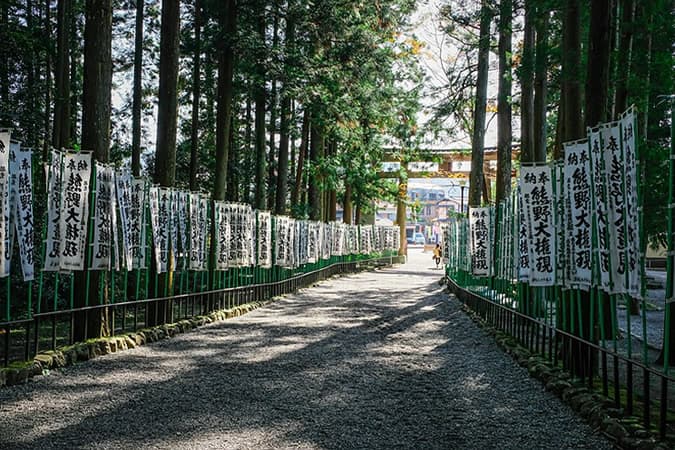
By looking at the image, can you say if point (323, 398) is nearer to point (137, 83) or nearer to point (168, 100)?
point (168, 100)

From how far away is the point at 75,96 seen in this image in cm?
2078

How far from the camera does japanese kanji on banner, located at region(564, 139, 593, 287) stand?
6676 millimetres

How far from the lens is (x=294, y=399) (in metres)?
6.49

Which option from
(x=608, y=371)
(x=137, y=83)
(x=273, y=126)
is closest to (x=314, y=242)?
(x=273, y=126)

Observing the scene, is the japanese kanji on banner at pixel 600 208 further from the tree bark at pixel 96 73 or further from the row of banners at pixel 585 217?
the tree bark at pixel 96 73

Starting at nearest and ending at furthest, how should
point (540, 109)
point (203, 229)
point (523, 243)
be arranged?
1. point (523, 243)
2. point (203, 229)
3. point (540, 109)

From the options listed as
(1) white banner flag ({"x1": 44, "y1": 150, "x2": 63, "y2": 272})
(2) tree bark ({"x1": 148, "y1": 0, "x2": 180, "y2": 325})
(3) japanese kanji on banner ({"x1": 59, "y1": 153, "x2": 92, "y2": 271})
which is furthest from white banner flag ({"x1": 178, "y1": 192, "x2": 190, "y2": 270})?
(1) white banner flag ({"x1": 44, "y1": 150, "x2": 63, "y2": 272})

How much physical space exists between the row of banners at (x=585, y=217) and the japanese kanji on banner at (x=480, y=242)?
3.33 metres

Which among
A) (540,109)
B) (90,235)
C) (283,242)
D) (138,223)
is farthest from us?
(283,242)

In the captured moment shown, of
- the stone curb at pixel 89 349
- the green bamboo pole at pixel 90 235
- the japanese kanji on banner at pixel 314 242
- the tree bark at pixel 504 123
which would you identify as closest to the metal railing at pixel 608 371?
the tree bark at pixel 504 123

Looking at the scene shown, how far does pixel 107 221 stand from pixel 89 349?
169cm

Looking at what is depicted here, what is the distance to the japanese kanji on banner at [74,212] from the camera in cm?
805

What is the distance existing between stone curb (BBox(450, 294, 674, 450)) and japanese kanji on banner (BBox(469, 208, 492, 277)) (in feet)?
15.0

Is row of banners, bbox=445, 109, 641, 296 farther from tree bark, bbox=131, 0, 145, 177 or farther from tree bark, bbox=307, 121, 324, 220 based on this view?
tree bark, bbox=307, 121, 324, 220
